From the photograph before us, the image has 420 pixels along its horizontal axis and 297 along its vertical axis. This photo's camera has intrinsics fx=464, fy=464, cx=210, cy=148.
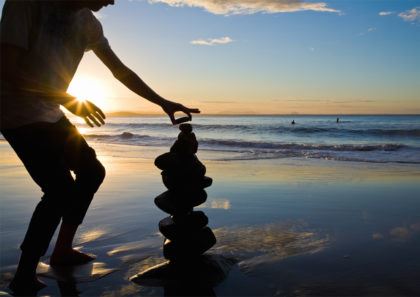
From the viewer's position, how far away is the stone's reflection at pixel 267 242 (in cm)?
387

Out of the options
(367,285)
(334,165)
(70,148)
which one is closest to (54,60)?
(70,148)

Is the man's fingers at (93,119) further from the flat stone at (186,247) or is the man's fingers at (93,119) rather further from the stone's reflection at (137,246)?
the stone's reflection at (137,246)

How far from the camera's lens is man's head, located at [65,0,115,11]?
2889mm

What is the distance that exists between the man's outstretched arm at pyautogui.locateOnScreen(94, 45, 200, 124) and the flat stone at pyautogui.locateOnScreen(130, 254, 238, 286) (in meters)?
1.13

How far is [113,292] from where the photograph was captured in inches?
118

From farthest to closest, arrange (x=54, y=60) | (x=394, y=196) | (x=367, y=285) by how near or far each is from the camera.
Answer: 1. (x=394, y=196)
2. (x=367, y=285)
3. (x=54, y=60)

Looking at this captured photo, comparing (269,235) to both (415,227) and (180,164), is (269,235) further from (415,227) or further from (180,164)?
(415,227)

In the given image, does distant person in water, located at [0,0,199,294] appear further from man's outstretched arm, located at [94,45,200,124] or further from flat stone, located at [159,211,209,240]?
flat stone, located at [159,211,209,240]

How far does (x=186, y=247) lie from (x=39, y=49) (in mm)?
1690

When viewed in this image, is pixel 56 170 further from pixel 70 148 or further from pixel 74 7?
pixel 74 7

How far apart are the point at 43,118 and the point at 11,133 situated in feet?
0.71

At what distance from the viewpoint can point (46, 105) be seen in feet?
9.66

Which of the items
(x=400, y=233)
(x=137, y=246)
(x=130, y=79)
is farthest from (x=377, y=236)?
(x=130, y=79)

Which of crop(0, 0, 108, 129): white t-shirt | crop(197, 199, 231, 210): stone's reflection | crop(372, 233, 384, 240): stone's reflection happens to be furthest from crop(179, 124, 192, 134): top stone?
crop(197, 199, 231, 210): stone's reflection
